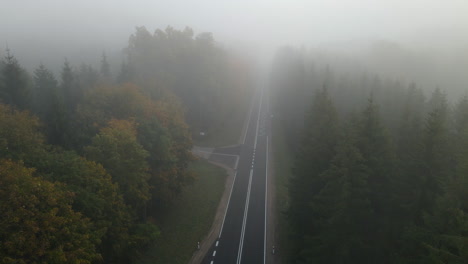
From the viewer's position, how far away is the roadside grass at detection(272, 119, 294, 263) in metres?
25.3

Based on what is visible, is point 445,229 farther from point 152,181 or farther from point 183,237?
point 152,181

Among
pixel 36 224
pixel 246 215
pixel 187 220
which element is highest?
pixel 36 224

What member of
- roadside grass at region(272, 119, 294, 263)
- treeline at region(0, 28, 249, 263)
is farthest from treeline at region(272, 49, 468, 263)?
treeline at region(0, 28, 249, 263)

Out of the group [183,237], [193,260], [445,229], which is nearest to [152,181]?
[183,237]

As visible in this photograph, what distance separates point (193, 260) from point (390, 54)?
8264cm

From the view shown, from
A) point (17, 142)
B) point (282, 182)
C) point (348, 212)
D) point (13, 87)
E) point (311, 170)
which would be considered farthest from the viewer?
point (282, 182)

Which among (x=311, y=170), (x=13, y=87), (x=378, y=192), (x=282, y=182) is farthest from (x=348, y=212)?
(x=13, y=87)

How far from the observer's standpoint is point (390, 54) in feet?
278

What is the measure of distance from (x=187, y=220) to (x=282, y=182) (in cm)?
1342

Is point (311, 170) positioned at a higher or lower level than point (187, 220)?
higher

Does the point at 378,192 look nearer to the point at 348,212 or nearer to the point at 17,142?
the point at 348,212

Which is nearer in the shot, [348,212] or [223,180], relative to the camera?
[348,212]

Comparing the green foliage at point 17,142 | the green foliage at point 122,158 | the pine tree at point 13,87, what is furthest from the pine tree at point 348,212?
A: the pine tree at point 13,87

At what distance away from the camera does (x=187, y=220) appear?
1158 inches
